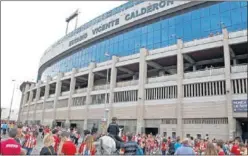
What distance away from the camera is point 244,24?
31.7m

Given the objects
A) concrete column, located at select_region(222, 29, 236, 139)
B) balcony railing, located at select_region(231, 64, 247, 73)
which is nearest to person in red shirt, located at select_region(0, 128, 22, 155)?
concrete column, located at select_region(222, 29, 236, 139)

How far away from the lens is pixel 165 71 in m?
39.5

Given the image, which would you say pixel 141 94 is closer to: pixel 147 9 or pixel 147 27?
pixel 147 27

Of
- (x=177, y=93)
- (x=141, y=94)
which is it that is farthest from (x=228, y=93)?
(x=141, y=94)

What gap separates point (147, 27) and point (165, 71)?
8.05m

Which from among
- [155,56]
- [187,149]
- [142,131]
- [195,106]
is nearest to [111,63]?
[155,56]

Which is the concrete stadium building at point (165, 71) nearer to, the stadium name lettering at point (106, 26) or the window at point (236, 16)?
the window at point (236, 16)

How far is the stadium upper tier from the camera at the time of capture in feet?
112

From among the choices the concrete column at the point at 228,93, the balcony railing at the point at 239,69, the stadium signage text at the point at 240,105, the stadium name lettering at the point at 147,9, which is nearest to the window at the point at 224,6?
the concrete column at the point at 228,93

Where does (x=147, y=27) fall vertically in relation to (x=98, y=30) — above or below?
below

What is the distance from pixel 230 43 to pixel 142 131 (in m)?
15.1

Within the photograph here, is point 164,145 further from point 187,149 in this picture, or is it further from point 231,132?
point 187,149

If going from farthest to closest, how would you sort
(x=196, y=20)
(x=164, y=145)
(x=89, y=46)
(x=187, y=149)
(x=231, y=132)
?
(x=89, y=46)
(x=196, y=20)
(x=231, y=132)
(x=164, y=145)
(x=187, y=149)

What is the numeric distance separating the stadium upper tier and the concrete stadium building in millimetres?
124
